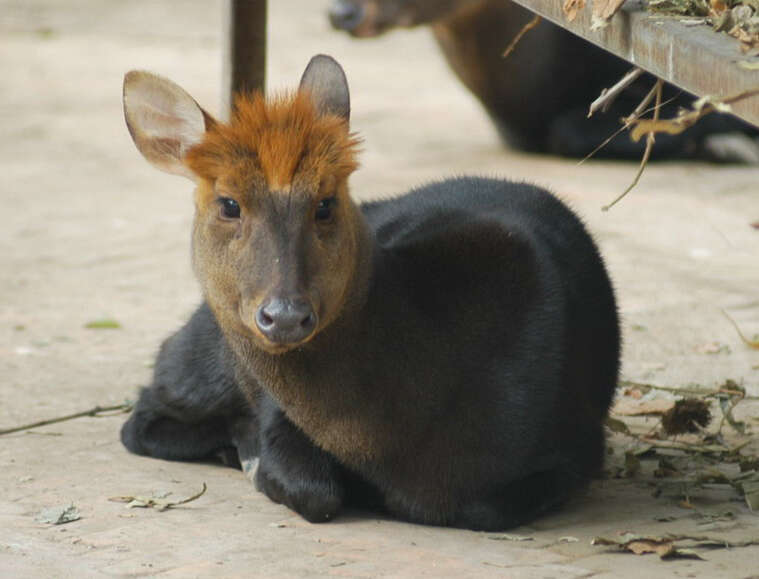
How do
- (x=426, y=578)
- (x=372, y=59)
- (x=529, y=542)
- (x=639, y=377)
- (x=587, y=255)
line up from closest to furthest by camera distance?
(x=426, y=578) → (x=529, y=542) → (x=587, y=255) → (x=639, y=377) → (x=372, y=59)

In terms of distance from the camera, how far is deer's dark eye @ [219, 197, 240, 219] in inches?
149

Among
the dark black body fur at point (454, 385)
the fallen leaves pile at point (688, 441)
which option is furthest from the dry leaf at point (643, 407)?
the dark black body fur at point (454, 385)

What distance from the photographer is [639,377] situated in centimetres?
536

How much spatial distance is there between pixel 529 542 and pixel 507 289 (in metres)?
0.70

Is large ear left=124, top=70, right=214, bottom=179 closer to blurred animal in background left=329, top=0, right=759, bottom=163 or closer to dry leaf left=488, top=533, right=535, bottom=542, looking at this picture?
dry leaf left=488, top=533, right=535, bottom=542

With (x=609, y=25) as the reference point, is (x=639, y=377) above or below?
below

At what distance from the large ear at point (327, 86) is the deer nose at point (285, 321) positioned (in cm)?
74

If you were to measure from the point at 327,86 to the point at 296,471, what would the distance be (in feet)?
3.46

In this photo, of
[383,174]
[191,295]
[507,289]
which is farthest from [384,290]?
[383,174]

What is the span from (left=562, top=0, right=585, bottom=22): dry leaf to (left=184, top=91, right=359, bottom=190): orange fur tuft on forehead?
2.24 feet

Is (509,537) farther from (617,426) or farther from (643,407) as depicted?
(643,407)

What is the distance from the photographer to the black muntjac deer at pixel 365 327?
12.3ft

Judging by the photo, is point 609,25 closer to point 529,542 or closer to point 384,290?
point 384,290

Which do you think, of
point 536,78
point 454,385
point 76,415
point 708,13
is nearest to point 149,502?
point 454,385
